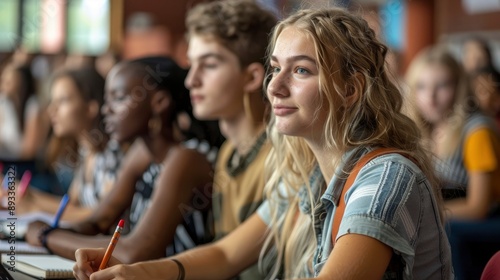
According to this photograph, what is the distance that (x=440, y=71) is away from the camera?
363 centimetres

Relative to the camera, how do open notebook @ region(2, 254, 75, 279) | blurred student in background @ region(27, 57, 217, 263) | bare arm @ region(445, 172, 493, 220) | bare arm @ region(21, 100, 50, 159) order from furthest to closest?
1. bare arm @ region(21, 100, 50, 159)
2. bare arm @ region(445, 172, 493, 220)
3. blurred student in background @ region(27, 57, 217, 263)
4. open notebook @ region(2, 254, 75, 279)

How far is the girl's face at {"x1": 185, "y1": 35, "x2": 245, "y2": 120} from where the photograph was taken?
2.20m

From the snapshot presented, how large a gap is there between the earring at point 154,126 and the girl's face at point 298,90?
3.00 ft

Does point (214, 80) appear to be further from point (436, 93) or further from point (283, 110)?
point (436, 93)

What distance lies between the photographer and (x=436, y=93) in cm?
362

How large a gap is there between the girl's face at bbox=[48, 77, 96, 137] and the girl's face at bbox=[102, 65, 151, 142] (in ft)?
3.27

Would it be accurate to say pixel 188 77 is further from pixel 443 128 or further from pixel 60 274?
pixel 443 128

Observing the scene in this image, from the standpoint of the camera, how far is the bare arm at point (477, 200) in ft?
10.8

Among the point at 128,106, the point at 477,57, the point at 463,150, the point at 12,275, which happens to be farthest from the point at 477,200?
the point at 12,275

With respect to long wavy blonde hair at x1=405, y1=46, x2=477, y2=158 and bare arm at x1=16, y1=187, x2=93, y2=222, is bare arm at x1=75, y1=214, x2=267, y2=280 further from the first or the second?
long wavy blonde hair at x1=405, y1=46, x2=477, y2=158

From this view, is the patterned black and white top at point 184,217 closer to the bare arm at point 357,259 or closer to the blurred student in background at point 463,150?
the bare arm at point 357,259

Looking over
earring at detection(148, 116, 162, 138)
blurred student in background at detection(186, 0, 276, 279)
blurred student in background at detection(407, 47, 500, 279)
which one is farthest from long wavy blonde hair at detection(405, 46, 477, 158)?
earring at detection(148, 116, 162, 138)

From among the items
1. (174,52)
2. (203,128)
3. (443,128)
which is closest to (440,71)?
(443,128)

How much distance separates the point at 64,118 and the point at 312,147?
2075mm
